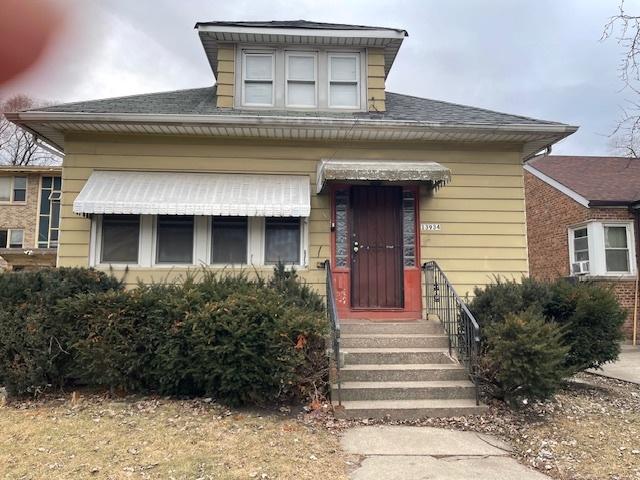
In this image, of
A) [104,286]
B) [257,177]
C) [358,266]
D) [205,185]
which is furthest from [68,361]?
[358,266]

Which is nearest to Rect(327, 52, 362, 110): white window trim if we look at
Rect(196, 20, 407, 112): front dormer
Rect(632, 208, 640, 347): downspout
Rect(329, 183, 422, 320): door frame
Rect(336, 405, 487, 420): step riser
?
Rect(196, 20, 407, 112): front dormer

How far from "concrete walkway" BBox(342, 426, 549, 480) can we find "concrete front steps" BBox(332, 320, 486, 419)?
1.11ft

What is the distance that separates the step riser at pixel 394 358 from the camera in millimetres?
6223

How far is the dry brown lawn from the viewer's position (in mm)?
3820

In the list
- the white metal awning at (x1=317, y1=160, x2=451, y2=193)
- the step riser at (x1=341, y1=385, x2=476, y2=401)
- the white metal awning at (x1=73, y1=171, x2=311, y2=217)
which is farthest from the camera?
the white metal awning at (x1=73, y1=171, x2=311, y2=217)

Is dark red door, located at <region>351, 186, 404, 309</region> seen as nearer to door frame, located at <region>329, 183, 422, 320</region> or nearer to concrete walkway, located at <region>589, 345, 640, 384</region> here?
door frame, located at <region>329, 183, 422, 320</region>

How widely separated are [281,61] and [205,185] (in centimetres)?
277

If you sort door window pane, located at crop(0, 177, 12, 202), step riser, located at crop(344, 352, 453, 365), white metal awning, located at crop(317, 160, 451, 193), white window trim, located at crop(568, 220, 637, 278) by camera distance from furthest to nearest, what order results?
1. door window pane, located at crop(0, 177, 12, 202)
2. white window trim, located at crop(568, 220, 637, 278)
3. white metal awning, located at crop(317, 160, 451, 193)
4. step riser, located at crop(344, 352, 453, 365)

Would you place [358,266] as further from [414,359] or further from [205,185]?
[205,185]

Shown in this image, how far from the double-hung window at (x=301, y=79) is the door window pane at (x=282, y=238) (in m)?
2.18

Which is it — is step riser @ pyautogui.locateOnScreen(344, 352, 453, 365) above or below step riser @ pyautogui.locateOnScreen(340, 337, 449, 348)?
below

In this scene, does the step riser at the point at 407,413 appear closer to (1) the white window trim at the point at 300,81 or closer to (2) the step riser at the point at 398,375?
(2) the step riser at the point at 398,375

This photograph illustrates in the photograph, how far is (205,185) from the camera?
25.3 feet

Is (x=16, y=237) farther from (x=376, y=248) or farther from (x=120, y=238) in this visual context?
(x=376, y=248)
